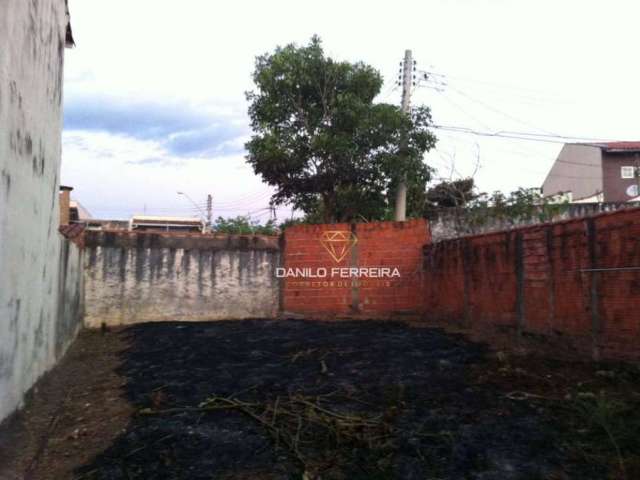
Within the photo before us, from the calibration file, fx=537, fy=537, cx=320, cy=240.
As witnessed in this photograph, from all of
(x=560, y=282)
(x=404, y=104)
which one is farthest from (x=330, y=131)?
(x=560, y=282)

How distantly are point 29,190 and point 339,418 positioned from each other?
3.25 metres

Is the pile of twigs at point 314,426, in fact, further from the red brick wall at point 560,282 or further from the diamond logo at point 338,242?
the diamond logo at point 338,242

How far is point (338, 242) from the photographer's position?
11422 mm

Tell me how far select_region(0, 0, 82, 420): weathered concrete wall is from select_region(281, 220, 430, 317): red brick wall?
5.49 metres

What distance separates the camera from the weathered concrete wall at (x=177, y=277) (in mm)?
10695

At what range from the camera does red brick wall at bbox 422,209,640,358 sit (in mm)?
5484

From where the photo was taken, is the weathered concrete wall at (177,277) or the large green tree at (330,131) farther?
the large green tree at (330,131)

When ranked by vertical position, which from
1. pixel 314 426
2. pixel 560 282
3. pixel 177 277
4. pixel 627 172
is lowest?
pixel 314 426

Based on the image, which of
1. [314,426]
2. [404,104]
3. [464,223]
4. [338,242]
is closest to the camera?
[314,426]

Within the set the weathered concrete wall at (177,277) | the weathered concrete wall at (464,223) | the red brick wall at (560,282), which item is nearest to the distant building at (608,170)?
the weathered concrete wall at (464,223)

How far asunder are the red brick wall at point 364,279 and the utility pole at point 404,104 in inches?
82.7

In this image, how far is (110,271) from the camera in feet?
35.2

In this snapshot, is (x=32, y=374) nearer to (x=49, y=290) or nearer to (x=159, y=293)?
(x=49, y=290)

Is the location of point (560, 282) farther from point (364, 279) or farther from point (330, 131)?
point (330, 131)
